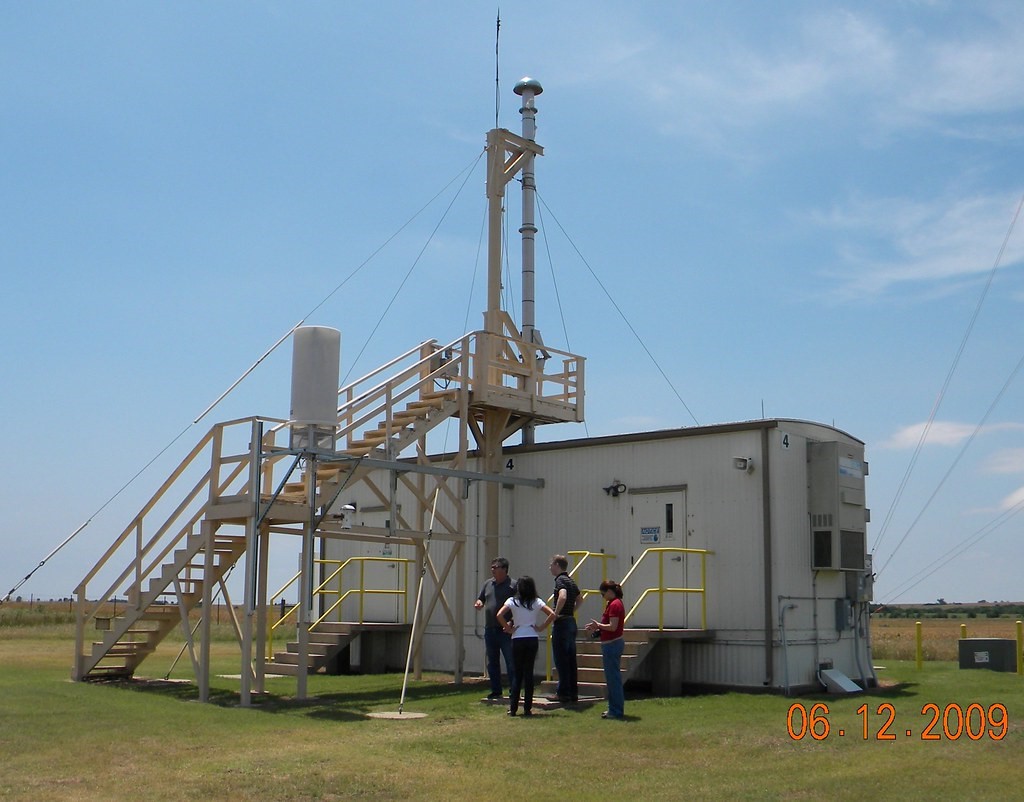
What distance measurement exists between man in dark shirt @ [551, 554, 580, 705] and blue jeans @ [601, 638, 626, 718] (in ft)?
3.08

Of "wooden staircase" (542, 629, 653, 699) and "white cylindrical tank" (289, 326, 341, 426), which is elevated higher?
"white cylindrical tank" (289, 326, 341, 426)

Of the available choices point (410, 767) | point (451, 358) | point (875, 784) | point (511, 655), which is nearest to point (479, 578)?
point (451, 358)

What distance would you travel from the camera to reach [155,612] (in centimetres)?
1697

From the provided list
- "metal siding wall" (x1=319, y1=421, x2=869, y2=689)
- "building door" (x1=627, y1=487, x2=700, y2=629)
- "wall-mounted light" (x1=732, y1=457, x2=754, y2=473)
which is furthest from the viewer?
"building door" (x1=627, y1=487, x2=700, y2=629)

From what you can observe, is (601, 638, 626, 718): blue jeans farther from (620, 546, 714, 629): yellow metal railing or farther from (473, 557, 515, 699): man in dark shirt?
Result: (620, 546, 714, 629): yellow metal railing

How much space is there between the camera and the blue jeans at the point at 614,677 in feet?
42.2

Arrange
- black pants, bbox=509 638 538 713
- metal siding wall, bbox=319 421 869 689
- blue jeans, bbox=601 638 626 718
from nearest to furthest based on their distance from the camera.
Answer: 1. blue jeans, bbox=601 638 626 718
2. black pants, bbox=509 638 538 713
3. metal siding wall, bbox=319 421 869 689

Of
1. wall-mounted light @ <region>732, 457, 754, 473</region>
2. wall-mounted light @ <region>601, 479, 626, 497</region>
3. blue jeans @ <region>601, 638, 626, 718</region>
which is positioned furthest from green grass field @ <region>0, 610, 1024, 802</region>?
wall-mounted light @ <region>601, 479, 626, 497</region>

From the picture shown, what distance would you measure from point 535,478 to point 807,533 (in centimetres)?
473

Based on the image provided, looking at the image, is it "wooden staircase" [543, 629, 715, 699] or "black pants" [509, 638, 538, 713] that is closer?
"black pants" [509, 638, 538, 713]

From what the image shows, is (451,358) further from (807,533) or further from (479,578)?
(807,533)

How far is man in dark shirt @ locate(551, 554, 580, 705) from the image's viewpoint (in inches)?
545
